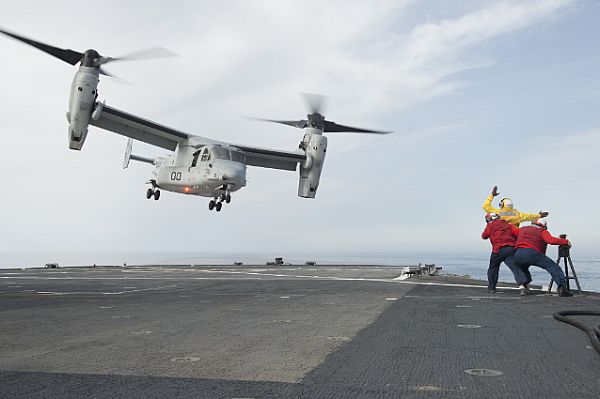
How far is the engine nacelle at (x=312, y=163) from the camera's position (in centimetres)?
3769

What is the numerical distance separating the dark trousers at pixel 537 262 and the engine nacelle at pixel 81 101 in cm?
2367

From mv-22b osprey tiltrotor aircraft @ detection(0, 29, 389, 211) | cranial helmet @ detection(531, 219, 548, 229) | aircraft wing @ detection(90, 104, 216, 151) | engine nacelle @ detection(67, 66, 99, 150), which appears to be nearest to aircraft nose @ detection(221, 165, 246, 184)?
mv-22b osprey tiltrotor aircraft @ detection(0, 29, 389, 211)

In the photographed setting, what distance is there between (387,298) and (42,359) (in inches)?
289

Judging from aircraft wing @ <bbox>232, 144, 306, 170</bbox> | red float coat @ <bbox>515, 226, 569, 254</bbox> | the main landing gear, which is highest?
aircraft wing @ <bbox>232, 144, 306, 170</bbox>

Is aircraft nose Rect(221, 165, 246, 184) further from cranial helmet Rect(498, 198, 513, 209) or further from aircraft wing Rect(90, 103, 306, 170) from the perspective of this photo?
cranial helmet Rect(498, 198, 513, 209)

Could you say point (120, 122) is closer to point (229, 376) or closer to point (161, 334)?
point (161, 334)

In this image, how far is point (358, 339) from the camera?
Result: 17.8ft

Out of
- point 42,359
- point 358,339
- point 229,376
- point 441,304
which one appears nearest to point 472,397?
point 229,376

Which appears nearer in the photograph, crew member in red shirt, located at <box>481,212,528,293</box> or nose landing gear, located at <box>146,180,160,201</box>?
crew member in red shirt, located at <box>481,212,528,293</box>

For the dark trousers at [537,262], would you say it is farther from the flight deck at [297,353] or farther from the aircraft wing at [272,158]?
the aircraft wing at [272,158]

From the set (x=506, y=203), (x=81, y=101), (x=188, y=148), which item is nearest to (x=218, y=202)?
(x=188, y=148)

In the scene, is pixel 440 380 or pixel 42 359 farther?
pixel 42 359

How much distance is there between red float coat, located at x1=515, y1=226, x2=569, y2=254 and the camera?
11.8m

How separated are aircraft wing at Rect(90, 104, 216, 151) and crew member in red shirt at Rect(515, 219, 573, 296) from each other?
2605 cm
